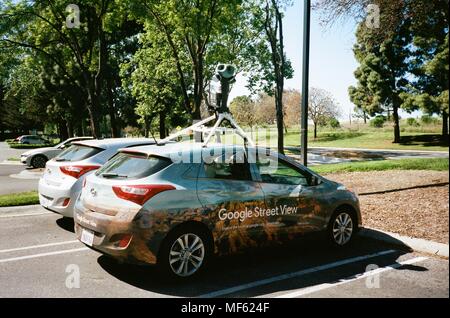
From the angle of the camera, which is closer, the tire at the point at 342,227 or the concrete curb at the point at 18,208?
the tire at the point at 342,227

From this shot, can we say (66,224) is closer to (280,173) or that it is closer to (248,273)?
(248,273)

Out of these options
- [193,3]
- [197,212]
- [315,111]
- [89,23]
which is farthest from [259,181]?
[315,111]

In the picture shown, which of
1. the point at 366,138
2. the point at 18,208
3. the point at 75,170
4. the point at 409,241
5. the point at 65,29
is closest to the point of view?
the point at 409,241

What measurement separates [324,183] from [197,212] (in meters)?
2.25

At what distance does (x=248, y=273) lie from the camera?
5.10m

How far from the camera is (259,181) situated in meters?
5.46

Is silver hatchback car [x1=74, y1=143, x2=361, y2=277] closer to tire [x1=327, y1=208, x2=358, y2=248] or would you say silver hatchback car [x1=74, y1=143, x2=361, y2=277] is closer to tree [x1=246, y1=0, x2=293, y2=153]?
tire [x1=327, y1=208, x2=358, y2=248]

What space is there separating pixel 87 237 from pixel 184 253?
126cm

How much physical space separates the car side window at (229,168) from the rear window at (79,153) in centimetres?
342

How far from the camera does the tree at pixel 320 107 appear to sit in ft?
164

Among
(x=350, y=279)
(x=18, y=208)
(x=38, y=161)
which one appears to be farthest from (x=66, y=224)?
(x=38, y=161)

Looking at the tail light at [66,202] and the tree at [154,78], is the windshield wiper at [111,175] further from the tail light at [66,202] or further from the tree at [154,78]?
the tree at [154,78]

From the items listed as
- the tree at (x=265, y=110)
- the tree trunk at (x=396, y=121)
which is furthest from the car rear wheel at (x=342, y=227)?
the tree at (x=265, y=110)
